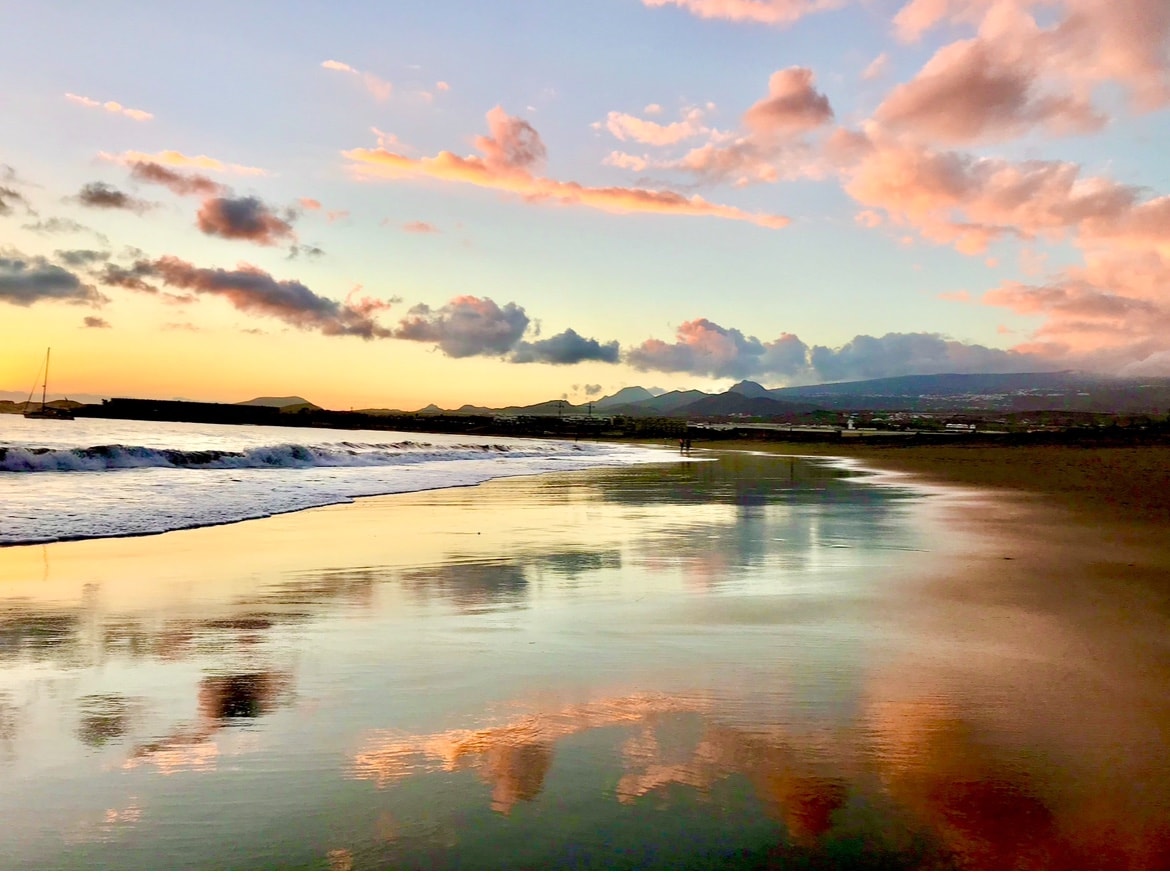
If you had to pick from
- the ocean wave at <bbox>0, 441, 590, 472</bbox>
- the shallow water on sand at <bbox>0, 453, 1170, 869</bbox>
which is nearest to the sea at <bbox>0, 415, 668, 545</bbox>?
the ocean wave at <bbox>0, 441, 590, 472</bbox>

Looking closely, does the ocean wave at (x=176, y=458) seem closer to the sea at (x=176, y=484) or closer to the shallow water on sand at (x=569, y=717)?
the sea at (x=176, y=484)

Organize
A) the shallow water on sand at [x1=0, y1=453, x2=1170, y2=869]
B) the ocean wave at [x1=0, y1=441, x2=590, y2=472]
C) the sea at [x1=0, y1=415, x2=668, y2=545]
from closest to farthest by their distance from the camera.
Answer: the shallow water on sand at [x1=0, y1=453, x2=1170, y2=869]
the sea at [x1=0, y1=415, x2=668, y2=545]
the ocean wave at [x1=0, y1=441, x2=590, y2=472]

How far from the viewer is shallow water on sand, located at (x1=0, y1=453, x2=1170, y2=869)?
361 cm

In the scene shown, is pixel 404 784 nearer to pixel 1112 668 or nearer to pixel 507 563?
pixel 1112 668

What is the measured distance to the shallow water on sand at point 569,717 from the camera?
361 cm

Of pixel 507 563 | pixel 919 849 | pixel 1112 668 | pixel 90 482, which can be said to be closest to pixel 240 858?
pixel 919 849

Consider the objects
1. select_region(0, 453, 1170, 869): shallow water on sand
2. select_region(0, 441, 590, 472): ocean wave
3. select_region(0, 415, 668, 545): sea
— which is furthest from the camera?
select_region(0, 441, 590, 472): ocean wave

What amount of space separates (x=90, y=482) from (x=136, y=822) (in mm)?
24318

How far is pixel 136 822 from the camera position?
12.2 feet

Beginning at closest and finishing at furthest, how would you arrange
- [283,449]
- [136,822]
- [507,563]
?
1. [136,822]
2. [507,563]
3. [283,449]

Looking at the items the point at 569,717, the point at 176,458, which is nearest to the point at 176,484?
the point at 176,458

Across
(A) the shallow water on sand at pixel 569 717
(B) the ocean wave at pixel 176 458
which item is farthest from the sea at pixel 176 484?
(A) the shallow water on sand at pixel 569 717

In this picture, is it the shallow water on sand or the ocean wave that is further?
the ocean wave

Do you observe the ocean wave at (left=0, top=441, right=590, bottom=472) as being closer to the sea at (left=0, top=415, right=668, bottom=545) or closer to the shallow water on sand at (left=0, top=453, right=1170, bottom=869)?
the sea at (left=0, top=415, right=668, bottom=545)
